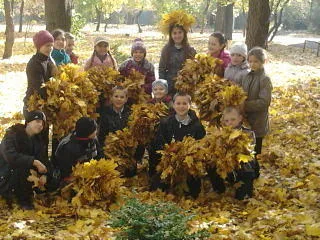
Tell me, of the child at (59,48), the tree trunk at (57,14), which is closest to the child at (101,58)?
the child at (59,48)

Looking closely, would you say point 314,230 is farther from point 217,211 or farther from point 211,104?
point 211,104

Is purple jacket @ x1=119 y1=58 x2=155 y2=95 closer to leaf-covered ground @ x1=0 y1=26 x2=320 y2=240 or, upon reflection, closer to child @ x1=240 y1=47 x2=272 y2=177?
leaf-covered ground @ x1=0 y1=26 x2=320 y2=240

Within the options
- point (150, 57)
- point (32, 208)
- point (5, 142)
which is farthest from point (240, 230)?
point (150, 57)

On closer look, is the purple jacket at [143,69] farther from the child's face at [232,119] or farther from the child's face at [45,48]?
the child's face at [232,119]

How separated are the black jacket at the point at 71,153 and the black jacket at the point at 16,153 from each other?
34 centimetres

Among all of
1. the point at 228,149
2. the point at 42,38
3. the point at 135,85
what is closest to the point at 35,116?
the point at 42,38

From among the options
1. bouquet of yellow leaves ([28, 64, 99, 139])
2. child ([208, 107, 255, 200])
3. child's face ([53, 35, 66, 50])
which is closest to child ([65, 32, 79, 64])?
child's face ([53, 35, 66, 50])

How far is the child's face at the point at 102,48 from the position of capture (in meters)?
7.10

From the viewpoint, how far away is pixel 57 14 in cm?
1051

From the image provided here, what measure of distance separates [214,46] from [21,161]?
336 centimetres

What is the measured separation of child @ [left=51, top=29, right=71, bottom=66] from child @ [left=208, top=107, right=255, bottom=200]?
313cm

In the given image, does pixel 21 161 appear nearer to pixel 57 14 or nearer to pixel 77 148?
pixel 77 148

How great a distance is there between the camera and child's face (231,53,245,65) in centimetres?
639

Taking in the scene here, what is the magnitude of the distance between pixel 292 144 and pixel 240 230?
3.93m
